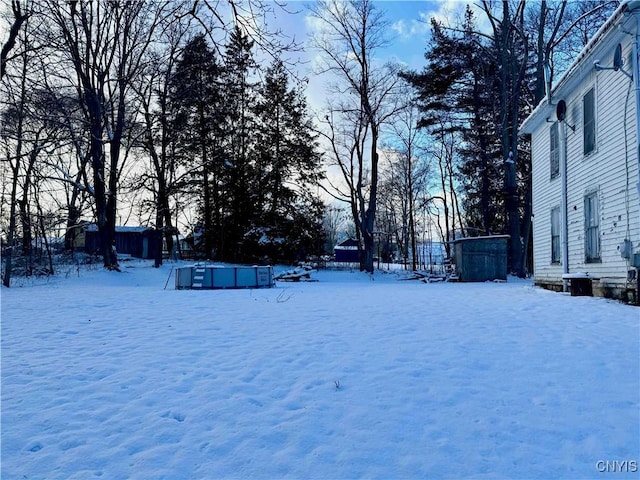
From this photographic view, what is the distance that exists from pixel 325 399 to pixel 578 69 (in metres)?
9.73

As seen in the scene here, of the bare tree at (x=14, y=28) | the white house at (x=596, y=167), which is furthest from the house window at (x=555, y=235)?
the bare tree at (x=14, y=28)

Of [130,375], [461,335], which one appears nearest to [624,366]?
[461,335]

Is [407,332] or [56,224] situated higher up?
[56,224]

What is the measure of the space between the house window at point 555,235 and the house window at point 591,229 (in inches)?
72.2

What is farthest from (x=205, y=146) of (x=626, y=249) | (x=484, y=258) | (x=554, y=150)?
(x=626, y=249)

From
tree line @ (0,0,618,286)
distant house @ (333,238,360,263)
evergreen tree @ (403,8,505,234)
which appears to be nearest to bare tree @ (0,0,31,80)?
tree line @ (0,0,618,286)

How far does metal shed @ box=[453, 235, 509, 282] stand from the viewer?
17219 mm

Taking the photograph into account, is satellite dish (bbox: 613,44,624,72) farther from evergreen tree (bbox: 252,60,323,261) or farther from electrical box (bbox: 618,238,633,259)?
evergreen tree (bbox: 252,60,323,261)

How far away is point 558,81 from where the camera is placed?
10.4m

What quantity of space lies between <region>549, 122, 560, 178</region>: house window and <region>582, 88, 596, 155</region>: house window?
5.69 feet

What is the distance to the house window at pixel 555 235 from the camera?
448 inches

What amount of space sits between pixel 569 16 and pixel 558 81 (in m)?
9.49

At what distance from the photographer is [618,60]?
7.82 m

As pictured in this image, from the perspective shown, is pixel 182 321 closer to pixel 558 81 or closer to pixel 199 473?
pixel 199 473
